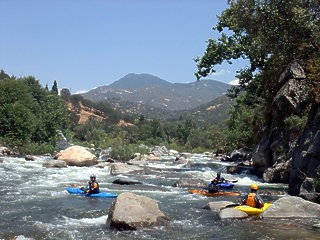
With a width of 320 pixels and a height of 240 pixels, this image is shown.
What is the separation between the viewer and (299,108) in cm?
1912

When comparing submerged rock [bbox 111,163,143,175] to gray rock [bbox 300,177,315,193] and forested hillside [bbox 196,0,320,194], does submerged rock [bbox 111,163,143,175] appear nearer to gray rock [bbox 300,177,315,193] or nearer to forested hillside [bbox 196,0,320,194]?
forested hillside [bbox 196,0,320,194]

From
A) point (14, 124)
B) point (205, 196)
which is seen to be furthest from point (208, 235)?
point (14, 124)

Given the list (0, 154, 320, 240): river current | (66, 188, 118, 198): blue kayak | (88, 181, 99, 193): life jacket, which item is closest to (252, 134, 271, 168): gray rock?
(0, 154, 320, 240): river current

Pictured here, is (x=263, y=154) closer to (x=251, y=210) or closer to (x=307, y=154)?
(x=307, y=154)

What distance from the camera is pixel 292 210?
10.5 metres

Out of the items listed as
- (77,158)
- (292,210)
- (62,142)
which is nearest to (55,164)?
(77,158)

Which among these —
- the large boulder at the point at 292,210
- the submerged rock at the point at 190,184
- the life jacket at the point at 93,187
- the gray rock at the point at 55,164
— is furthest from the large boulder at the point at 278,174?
the gray rock at the point at 55,164

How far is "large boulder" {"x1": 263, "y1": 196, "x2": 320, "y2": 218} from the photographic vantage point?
1032 centimetres

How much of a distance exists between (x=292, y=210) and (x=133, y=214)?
14.2 ft

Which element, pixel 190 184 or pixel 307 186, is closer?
pixel 307 186

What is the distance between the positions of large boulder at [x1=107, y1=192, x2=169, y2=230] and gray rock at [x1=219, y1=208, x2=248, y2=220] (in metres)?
1.64

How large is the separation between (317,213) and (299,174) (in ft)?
13.4

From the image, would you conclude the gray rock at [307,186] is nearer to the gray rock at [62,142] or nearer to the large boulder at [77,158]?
the large boulder at [77,158]

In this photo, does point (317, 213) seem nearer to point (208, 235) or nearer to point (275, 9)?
point (208, 235)
